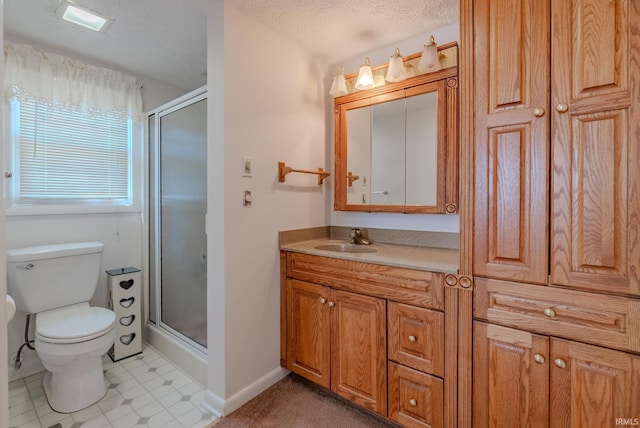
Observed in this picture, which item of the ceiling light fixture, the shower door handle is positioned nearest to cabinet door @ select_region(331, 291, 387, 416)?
the shower door handle

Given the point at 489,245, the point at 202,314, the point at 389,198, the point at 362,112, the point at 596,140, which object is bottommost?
the point at 202,314

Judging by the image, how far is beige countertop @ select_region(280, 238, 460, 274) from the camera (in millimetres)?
1399

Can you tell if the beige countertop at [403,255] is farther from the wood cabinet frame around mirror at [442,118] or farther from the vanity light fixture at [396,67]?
the vanity light fixture at [396,67]

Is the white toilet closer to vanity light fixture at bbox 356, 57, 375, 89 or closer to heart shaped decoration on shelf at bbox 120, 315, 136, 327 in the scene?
heart shaped decoration on shelf at bbox 120, 315, 136, 327

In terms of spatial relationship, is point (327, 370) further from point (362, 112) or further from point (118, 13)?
point (118, 13)

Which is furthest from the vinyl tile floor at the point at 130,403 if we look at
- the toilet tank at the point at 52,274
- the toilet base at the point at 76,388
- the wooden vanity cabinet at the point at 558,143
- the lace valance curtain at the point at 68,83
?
the lace valance curtain at the point at 68,83

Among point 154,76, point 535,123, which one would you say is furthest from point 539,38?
point 154,76

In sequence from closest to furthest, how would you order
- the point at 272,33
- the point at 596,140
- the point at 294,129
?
the point at 596,140
the point at 272,33
the point at 294,129

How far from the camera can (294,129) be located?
207cm

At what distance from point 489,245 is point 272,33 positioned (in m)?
1.71

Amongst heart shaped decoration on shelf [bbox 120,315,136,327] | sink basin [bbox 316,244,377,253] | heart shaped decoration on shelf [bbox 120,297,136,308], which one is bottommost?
heart shaped decoration on shelf [bbox 120,315,136,327]

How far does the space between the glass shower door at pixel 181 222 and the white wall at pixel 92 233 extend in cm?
18

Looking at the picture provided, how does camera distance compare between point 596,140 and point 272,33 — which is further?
point 272,33

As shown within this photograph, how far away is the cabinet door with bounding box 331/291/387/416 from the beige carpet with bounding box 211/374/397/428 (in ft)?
0.37
